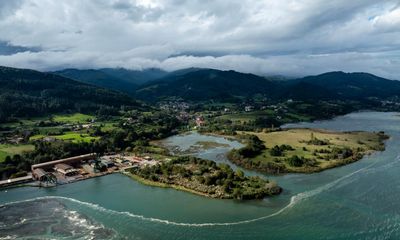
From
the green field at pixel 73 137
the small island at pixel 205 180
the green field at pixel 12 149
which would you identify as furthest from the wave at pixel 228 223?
the green field at pixel 73 137

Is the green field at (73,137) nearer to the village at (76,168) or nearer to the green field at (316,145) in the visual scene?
the village at (76,168)

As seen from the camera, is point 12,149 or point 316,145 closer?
point 12,149

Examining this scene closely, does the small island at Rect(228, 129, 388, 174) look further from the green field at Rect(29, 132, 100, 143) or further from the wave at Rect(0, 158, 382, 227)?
the green field at Rect(29, 132, 100, 143)

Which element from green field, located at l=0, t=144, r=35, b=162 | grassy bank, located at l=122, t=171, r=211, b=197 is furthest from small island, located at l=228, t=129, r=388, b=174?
green field, located at l=0, t=144, r=35, b=162

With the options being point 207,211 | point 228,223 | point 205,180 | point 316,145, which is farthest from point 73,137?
point 228,223

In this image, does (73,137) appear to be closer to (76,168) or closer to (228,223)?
(76,168)
